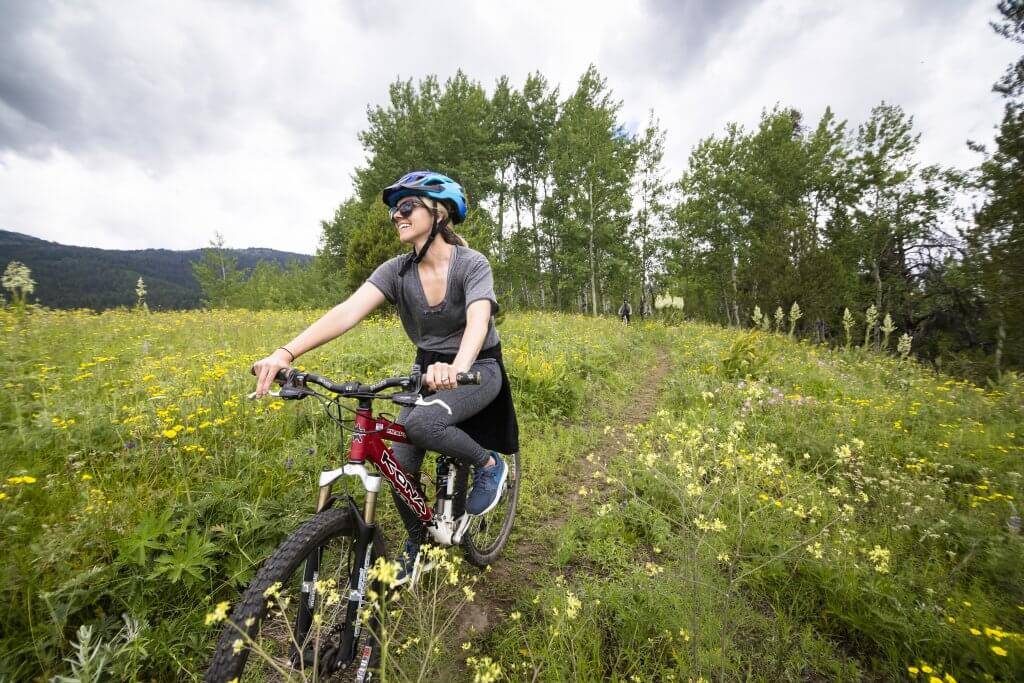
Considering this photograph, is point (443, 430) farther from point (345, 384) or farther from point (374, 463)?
point (345, 384)

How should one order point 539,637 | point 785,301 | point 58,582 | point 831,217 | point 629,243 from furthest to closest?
1. point 831,217
2. point 629,243
3. point 785,301
4. point 539,637
5. point 58,582

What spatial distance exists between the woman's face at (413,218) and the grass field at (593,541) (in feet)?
7.12

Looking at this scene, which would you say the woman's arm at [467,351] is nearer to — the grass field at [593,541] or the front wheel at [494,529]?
the grass field at [593,541]

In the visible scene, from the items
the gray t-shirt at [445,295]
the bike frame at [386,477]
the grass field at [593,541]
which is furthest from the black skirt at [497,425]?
the grass field at [593,541]

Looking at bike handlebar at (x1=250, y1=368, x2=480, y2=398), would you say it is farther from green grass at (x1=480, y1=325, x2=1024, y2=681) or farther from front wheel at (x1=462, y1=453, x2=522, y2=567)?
front wheel at (x1=462, y1=453, x2=522, y2=567)

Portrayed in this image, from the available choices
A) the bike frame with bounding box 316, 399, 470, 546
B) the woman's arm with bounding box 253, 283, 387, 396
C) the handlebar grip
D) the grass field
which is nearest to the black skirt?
the bike frame with bounding box 316, 399, 470, 546

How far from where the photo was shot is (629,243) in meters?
25.5

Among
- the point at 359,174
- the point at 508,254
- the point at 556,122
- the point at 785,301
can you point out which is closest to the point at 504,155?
the point at 556,122

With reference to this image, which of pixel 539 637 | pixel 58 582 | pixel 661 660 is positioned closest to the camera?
pixel 58 582

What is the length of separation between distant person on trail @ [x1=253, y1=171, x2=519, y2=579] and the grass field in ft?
3.28

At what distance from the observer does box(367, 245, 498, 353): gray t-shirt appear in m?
2.56

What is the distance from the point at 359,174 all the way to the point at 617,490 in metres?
29.2

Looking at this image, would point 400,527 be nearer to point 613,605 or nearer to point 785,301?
point 613,605

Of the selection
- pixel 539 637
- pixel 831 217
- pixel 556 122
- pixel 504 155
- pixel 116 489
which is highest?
pixel 556 122
